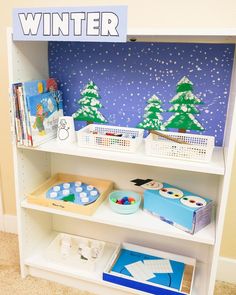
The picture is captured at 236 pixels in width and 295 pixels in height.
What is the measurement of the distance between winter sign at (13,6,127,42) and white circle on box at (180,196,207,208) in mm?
682

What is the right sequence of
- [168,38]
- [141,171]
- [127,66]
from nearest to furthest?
[168,38] → [127,66] → [141,171]

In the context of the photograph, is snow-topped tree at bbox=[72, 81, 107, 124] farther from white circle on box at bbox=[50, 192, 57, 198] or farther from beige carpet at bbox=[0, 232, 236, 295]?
beige carpet at bbox=[0, 232, 236, 295]

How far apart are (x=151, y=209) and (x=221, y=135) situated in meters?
0.45

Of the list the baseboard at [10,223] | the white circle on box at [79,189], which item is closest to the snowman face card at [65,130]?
the white circle on box at [79,189]

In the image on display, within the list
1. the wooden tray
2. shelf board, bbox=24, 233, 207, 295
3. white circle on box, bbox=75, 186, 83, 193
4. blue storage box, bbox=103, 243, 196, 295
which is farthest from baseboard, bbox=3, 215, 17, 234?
blue storage box, bbox=103, 243, 196, 295

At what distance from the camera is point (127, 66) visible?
53.8 inches

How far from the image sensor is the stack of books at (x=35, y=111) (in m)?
1.22

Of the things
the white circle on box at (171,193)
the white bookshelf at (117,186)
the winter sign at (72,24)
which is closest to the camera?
the winter sign at (72,24)

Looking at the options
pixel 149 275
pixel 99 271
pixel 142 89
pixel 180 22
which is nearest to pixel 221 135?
pixel 142 89

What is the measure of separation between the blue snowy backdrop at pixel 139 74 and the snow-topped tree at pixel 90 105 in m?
0.02

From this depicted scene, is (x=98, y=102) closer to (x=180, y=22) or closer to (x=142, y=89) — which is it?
(x=142, y=89)

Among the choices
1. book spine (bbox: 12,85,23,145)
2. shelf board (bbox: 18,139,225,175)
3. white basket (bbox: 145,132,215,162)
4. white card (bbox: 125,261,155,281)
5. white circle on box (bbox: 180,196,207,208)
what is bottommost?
white card (bbox: 125,261,155,281)

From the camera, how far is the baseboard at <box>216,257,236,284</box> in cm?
153

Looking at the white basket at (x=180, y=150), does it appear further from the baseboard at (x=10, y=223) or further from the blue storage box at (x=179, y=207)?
the baseboard at (x=10, y=223)
